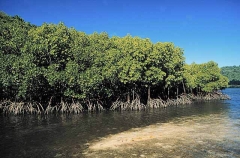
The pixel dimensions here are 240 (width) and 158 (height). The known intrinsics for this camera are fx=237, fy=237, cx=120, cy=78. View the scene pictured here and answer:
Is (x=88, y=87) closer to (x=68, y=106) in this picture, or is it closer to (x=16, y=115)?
(x=68, y=106)

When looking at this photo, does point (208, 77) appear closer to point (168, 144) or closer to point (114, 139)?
point (114, 139)

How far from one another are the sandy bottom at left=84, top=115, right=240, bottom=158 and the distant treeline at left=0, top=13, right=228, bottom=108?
12451 mm

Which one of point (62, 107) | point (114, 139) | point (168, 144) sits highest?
point (62, 107)

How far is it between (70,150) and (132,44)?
20.8m

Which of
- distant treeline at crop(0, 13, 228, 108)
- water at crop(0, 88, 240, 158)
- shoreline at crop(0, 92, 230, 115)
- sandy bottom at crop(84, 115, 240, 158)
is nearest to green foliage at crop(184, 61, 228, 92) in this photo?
distant treeline at crop(0, 13, 228, 108)

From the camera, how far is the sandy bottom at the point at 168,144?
12766 mm

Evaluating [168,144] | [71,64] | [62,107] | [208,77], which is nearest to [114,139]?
[168,144]

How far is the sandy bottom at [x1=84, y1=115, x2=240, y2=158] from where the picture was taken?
41.9 ft

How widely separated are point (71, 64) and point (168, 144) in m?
17.3

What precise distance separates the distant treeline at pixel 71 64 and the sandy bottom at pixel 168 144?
1245 cm

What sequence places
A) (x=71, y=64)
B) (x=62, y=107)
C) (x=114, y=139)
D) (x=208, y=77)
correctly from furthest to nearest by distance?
(x=208, y=77) → (x=62, y=107) → (x=71, y=64) → (x=114, y=139)

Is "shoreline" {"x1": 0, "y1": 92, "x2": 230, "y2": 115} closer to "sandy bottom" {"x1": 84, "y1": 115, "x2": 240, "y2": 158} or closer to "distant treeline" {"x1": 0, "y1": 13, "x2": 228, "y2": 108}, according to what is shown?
"distant treeline" {"x1": 0, "y1": 13, "x2": 228, "y2": 108}

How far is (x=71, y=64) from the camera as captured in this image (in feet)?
92.8

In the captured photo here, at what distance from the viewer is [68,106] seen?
1212 inches
